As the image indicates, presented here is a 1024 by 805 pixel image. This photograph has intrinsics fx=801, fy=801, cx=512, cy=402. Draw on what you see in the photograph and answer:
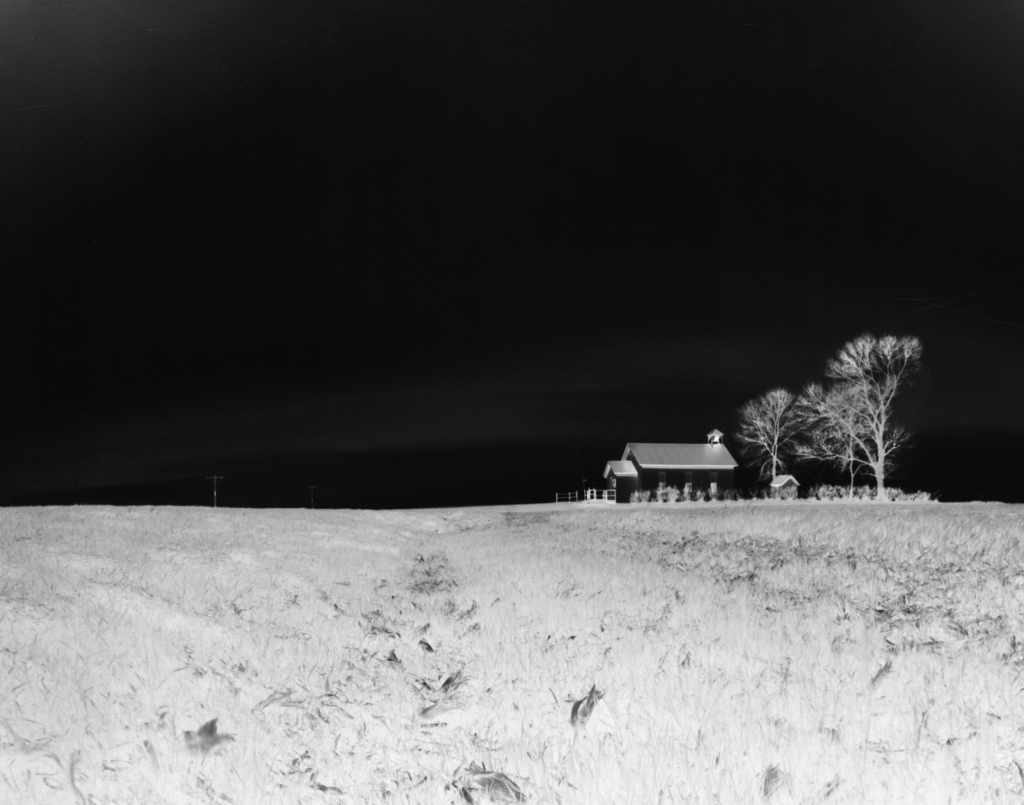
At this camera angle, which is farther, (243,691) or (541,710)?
(243,691)

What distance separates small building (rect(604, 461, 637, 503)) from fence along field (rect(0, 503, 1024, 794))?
63735mm

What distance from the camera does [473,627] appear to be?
10.4 m

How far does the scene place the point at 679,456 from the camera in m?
78.8

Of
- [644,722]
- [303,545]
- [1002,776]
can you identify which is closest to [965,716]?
[1002,776]

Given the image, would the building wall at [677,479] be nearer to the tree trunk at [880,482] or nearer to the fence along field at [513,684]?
the tree trunk at [880,482]

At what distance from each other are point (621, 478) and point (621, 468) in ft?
3.24

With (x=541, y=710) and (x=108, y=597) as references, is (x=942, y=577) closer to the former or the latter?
(x=541, y=710)

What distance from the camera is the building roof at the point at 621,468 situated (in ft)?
259

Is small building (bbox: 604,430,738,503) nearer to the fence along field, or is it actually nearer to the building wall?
the building wall

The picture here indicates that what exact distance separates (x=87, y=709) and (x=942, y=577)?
12.1 m

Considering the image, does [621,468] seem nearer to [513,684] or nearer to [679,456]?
[679,456]

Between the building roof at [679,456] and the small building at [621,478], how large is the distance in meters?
1.29

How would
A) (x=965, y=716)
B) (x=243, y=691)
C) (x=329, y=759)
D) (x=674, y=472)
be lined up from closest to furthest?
(x=329, y=759), (x=965, y=716), (x=243, y=691), (x=674, y=472)

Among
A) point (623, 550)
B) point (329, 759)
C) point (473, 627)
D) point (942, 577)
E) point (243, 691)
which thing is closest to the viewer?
point (329, 759)
